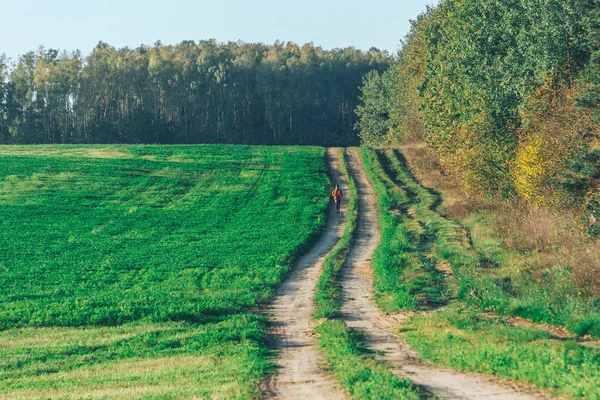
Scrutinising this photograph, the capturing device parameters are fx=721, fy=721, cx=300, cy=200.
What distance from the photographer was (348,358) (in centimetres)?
1692

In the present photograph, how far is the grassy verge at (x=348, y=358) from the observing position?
13789mm

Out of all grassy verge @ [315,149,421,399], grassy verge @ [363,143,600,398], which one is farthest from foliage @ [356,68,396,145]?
grassy verge @ [315,149,421,399]

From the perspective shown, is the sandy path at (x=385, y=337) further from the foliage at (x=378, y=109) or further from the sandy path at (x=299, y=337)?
the foliage at (x=378, y=109)

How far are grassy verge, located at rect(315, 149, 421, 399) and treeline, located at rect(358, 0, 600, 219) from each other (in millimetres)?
9894

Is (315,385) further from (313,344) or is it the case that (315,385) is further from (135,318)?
(135,318)

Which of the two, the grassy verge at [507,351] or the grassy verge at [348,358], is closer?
the grassy verge at [507,351]

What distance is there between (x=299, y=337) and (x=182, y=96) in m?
118

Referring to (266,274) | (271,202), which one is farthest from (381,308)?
(271,202)

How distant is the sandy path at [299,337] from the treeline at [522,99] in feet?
33.3

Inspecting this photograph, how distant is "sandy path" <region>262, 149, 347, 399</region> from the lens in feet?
48.8

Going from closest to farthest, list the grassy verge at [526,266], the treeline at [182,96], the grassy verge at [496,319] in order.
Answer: the grassy verge at [496,319] < the grassy verge at [526,266] < the treeline at [182,96]

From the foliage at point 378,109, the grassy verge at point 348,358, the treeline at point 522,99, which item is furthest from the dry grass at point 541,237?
the foliage at point 378,109

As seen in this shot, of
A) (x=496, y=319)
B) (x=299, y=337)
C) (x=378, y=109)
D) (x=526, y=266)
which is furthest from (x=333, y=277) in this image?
(x=378, y=109)

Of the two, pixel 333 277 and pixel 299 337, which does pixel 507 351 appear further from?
pixel 333 277
